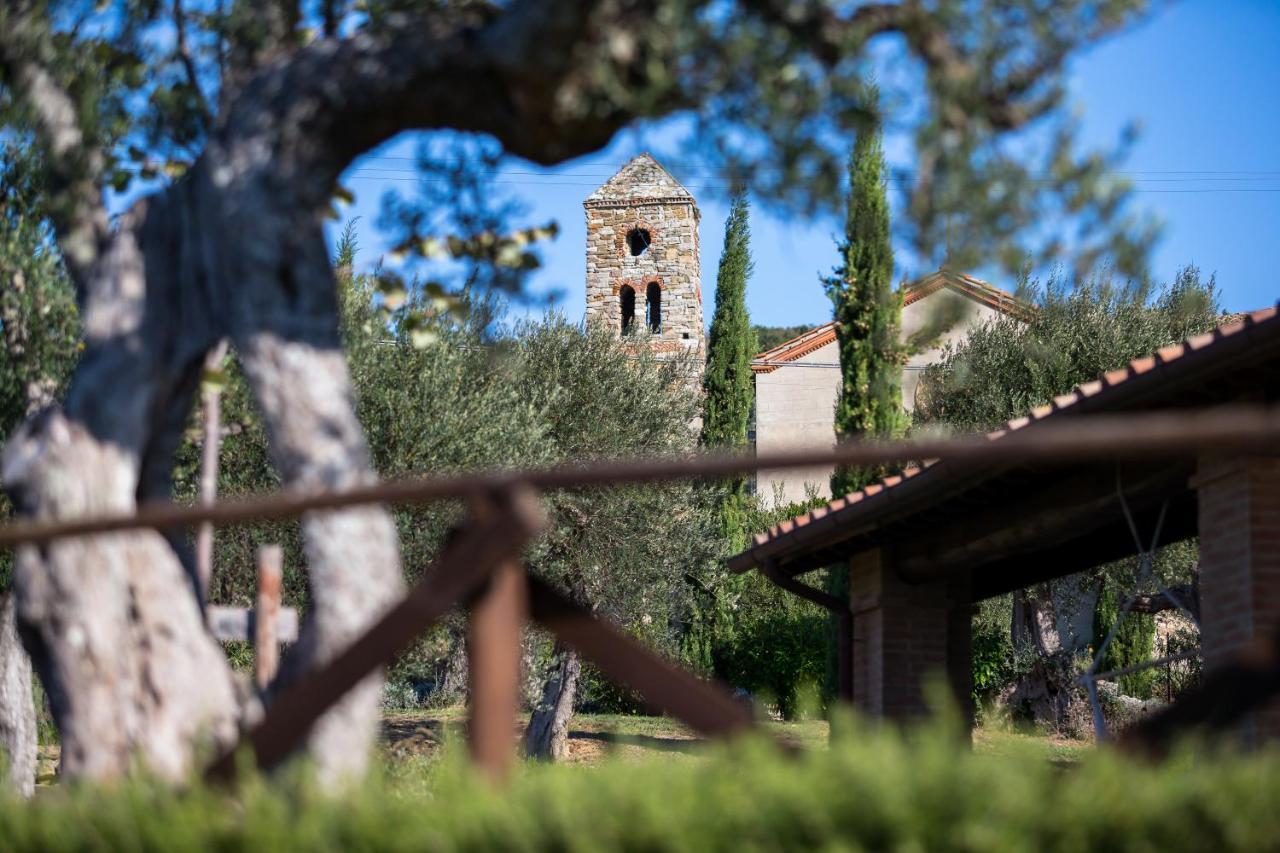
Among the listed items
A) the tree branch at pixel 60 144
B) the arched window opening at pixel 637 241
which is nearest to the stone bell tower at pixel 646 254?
the arched window opening at pixel 637 241

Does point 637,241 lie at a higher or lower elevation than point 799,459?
higher

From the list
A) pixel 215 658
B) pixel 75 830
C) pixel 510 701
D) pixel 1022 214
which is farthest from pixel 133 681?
pixel 1022 214

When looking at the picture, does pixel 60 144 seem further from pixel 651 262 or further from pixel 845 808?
pixel 651 262

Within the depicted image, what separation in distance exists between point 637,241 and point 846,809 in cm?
2979

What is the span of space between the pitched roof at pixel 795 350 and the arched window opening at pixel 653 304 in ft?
10.1

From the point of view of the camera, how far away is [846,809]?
8.04 feet

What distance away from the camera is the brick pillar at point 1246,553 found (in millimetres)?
7289

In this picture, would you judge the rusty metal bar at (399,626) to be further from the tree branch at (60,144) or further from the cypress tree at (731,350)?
the cypress tree at (731,350)

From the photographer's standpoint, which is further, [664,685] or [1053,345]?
[1053,345]

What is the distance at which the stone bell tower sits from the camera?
99.7 feet

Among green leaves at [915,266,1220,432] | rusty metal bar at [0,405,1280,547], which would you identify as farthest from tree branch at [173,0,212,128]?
green leaves at [915,266,1220,432]

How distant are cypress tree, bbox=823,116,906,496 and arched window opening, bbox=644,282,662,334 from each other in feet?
40.3

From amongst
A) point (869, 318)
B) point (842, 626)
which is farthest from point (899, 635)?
point (869, 318)

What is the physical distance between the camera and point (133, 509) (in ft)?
16.7
